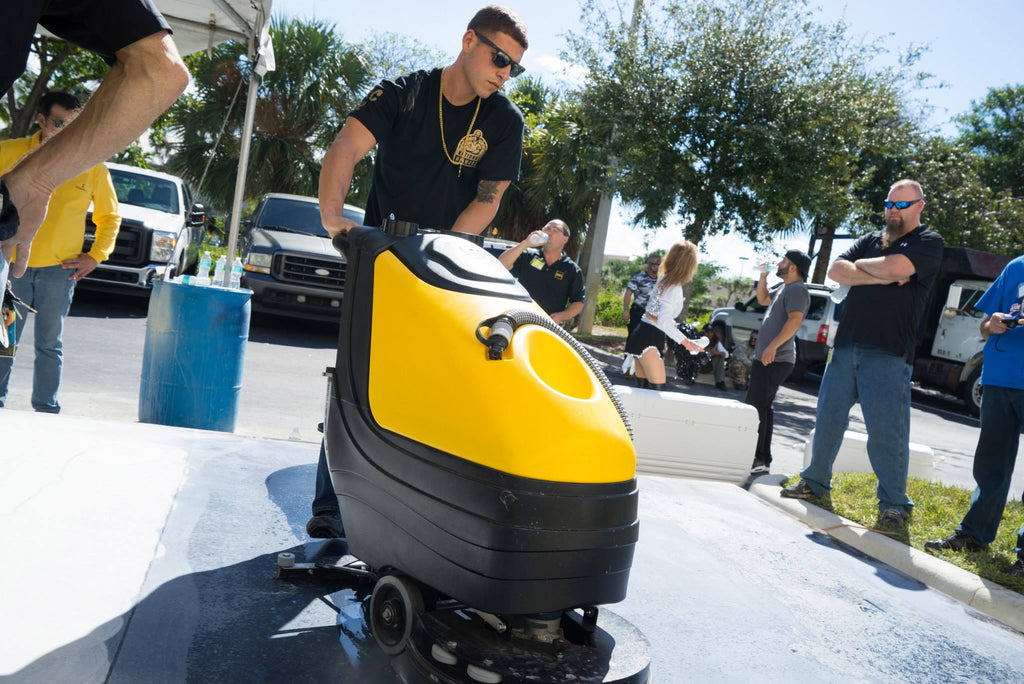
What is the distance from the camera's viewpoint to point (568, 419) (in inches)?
66.7

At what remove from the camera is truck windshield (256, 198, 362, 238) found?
11.3 metres

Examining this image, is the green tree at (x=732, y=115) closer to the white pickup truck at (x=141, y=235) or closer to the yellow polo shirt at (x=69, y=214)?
the white pickup truck at (x=141, y=235)

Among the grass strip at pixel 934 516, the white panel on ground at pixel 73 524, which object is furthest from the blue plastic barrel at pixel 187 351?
the grass strip at pixel 934 516

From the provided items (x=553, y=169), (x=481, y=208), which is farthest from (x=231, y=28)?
(x=553, y=169)

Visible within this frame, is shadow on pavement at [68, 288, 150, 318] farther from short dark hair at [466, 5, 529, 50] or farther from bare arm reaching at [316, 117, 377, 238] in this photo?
short dark hair at [466, 5, 529, 50]

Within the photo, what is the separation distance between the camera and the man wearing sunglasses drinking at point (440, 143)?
266cm

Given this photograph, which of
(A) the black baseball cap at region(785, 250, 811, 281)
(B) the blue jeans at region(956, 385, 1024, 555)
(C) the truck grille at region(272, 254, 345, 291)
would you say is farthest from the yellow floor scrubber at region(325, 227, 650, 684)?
(C) the truck grille at region(272, 254, 345, 291)

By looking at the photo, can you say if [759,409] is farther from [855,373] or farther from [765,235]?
[765,235]

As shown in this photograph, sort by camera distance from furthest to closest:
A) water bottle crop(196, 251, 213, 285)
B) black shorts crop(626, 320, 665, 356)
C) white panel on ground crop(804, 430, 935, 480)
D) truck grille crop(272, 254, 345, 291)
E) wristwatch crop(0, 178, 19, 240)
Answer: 1. truck grille crop(272, 254, 345, 291)
2. black shorts crop(626, 320, 665, 356)
3. white panel on ground crop(804, 430, 935, 480)
4. water bottle crop(196, 251, 213, 285)
5. wristwatch crop(0, 178, 19, 240)

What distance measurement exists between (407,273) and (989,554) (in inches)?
161

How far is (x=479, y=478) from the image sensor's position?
1.65 m

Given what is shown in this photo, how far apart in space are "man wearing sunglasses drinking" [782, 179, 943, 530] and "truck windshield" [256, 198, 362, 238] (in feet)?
25.3

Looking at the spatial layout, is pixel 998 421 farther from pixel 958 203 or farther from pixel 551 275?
pixel 958 203

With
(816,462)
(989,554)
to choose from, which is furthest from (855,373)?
(989,554)
